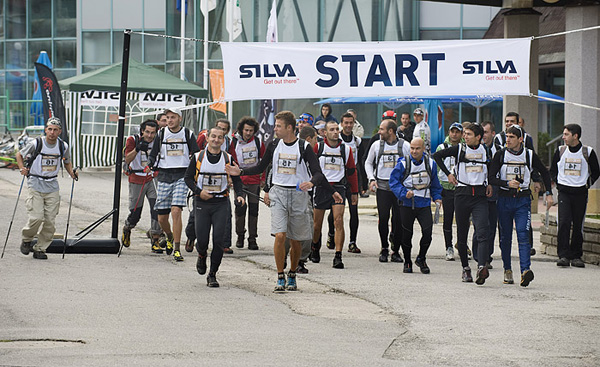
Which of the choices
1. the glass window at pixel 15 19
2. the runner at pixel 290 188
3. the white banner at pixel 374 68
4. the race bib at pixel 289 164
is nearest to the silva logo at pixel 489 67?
the white banner at pixel 374 68

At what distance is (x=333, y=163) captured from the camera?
43.3 ft

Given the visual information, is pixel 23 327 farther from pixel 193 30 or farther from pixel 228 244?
pixel 193 30

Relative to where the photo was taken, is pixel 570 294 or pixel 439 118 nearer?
pixel 570 294

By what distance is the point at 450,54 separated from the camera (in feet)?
40.7

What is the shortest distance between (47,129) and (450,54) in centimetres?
495

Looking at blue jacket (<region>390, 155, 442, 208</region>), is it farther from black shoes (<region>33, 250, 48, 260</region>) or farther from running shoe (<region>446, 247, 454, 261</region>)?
black shoes (<region>33, 250, 48, 260</region>)

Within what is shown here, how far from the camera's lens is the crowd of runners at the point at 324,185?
1089 centimetres

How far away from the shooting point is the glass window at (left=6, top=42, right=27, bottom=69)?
159ft

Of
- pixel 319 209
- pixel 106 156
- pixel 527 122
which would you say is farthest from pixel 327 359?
pixel 106 156

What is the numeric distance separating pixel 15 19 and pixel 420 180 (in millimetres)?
39820

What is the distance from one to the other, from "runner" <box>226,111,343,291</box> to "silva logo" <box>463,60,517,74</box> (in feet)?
8.64

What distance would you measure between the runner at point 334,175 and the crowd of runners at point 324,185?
0.05 ft

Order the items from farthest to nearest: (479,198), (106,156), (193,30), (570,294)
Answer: (193,30), (106,156), (479,198), (570,294)

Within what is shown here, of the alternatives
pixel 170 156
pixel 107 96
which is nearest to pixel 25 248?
pixel 170 156
